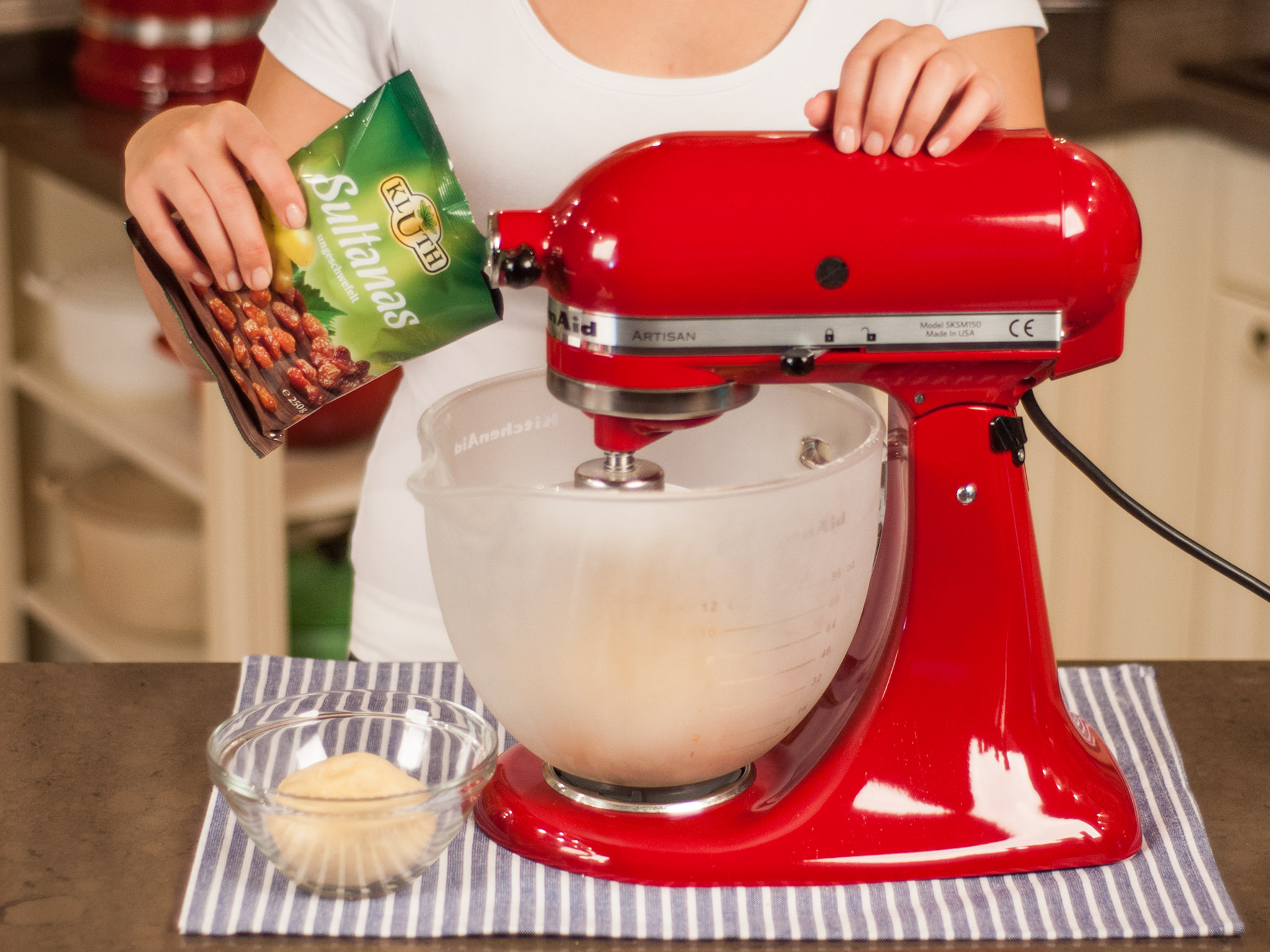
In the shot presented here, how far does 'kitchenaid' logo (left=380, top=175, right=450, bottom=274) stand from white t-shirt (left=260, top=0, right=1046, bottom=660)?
33 cm

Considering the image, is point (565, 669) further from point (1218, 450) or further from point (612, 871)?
point (1218, 450)

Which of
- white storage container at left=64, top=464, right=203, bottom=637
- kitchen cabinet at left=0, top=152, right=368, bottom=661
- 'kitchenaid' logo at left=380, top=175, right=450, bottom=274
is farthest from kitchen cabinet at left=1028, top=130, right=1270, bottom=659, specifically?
'kitchenaid' logo at left=380, top=175, right=450, bottom=274

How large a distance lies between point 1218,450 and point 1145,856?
140 cm

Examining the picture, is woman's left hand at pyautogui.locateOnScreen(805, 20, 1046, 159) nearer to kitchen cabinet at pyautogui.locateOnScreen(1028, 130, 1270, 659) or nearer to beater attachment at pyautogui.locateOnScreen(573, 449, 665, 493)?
beater attachment at pyautogui.locateOnScreen(573, 449, 665, 493)

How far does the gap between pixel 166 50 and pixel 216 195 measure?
1.40 meters

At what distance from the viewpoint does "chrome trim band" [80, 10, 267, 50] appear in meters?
Result: 2.03

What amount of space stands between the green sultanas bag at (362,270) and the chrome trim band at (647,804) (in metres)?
0.24

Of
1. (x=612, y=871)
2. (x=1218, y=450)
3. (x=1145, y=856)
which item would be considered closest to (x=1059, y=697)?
(x=1145, y=856)

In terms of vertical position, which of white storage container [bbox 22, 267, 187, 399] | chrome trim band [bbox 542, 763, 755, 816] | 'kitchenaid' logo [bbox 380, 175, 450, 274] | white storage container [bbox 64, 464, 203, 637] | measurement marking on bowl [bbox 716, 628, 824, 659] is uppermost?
'kitchenaid' logo [bbox 380, 175, 450, 274]

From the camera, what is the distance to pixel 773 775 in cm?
80

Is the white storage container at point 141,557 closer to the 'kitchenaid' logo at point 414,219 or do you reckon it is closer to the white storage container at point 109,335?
the white storage container at point 109,335

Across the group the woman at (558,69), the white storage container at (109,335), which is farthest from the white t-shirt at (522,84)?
the white storage container at (109,335)

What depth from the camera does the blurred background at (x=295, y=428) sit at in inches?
74.3

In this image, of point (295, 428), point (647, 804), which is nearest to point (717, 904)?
point (647, 804)
